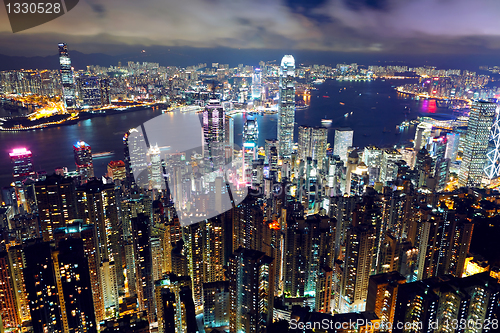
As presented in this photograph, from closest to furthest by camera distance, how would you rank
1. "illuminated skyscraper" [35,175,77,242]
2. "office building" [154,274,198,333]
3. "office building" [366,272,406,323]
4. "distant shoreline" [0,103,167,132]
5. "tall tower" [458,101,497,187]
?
"office building" [154,274,198,333] → "office building" [366,272,406,323] → "illuminated skyscraper" [35,175,77,242] → "distant shoreline" [0,103,167,132] → "tall tower" [458,101,497,187]

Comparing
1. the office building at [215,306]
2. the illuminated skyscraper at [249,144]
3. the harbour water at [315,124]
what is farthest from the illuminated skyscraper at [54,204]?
the illuminated skyscraper at [249,144]

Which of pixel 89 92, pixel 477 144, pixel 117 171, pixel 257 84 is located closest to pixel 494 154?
pixel 477 144

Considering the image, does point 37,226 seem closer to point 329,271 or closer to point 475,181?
point 329,271

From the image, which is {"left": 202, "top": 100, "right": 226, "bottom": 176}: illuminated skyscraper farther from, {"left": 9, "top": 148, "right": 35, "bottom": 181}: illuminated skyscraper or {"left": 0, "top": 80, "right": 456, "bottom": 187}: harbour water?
{"left": 9, "top": 148, "right": 35, "bottom": 181}: illuminated skyscraper

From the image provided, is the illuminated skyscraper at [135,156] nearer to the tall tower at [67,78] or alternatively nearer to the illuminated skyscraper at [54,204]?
the illuminated skyscraper at [54,204]

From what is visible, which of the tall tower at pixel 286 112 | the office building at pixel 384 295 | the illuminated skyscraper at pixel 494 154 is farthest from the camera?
the tall tower at pixel 286 112

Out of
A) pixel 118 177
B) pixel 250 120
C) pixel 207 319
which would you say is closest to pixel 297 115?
pixel 250 120

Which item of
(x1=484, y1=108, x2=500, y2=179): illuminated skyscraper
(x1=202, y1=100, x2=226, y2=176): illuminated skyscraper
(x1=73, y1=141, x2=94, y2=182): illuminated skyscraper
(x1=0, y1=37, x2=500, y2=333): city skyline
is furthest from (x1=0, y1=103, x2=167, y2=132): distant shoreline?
(x1=484, y1=108, x2=500, y2=179): illuminated skyscraper
